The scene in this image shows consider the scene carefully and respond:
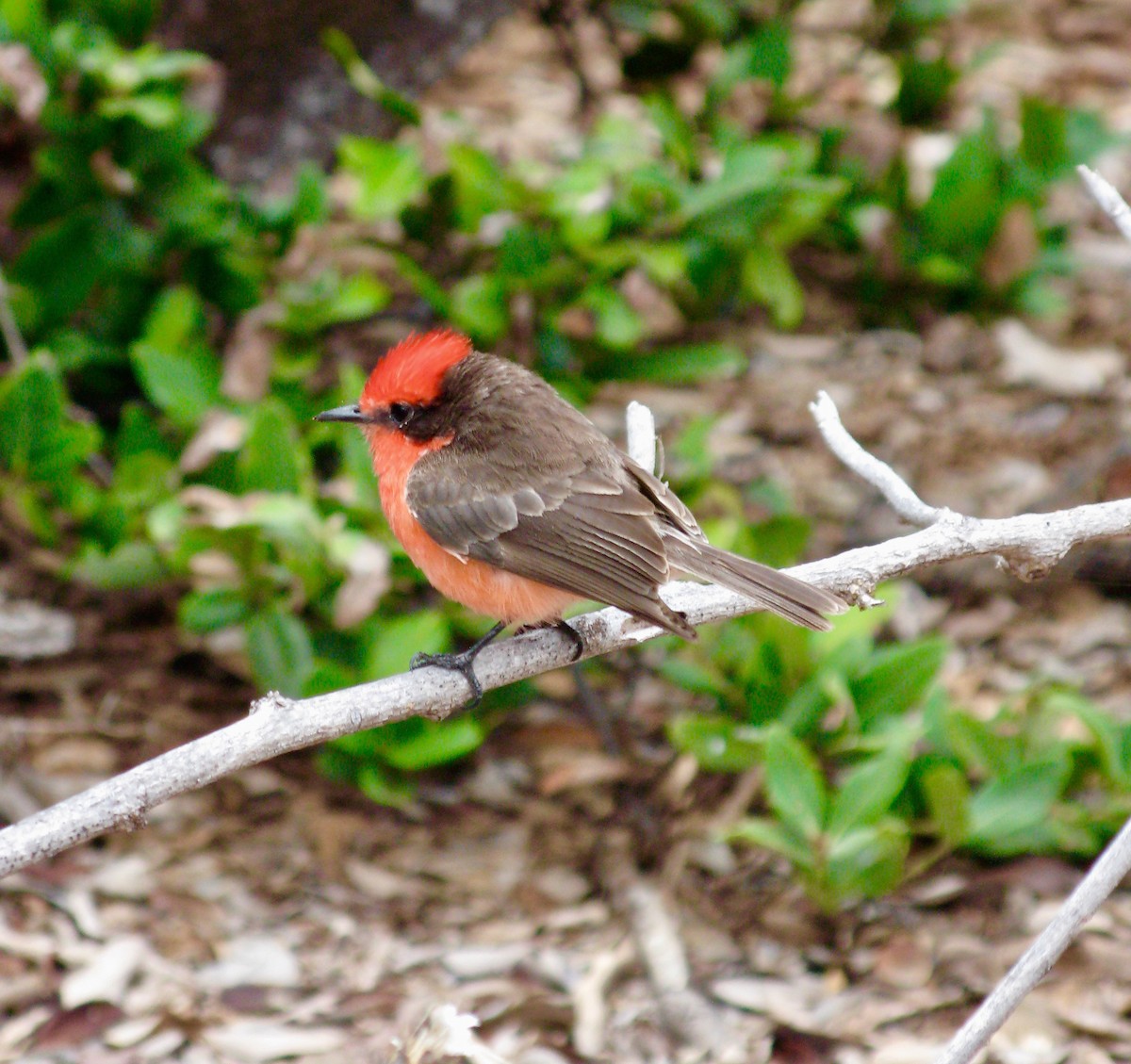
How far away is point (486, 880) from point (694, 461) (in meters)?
1.68

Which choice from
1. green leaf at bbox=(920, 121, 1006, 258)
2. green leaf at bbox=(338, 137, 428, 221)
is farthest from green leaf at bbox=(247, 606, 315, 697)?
green leaf at bbox=(920, 121, 1006, 258)

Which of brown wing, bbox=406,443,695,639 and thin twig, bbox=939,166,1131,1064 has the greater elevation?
brown wing, bbox=406,443,695,639

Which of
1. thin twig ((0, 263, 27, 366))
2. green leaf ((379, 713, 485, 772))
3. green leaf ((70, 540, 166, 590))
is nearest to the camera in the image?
green leaf ((379, 713, 485, 772))

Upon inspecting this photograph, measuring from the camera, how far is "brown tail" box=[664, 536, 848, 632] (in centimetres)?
341

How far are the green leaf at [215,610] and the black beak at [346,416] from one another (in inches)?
30.9

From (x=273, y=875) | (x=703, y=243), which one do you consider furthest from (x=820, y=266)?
(x=273, y=875)

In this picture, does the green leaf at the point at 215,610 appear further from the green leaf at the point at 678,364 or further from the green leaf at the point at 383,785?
the green leaf at the point at 678,364

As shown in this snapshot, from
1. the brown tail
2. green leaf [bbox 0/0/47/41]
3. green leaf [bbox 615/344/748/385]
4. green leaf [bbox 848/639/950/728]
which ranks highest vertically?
green leaf [bbox 0/0/47/41]

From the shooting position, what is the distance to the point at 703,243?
5789 mm

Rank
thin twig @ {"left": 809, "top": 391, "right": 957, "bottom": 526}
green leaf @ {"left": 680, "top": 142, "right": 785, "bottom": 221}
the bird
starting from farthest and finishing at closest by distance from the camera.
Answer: green leaf @ {"left": 680, "top": 142, "right": 785, "bottom": 221} → the bird → thin twig @ {"left": 809, "top": 391, "right": 957, "bottom": 526}

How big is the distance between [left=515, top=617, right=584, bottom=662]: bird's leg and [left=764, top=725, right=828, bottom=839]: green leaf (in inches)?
24.5

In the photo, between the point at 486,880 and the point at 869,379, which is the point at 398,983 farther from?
the point at 869,379

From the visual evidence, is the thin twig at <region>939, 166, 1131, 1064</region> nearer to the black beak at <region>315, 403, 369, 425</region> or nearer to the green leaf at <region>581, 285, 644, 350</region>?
the black beak at <region>315, 403, 369, 425</region>

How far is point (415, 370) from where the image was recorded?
427 centimetres
